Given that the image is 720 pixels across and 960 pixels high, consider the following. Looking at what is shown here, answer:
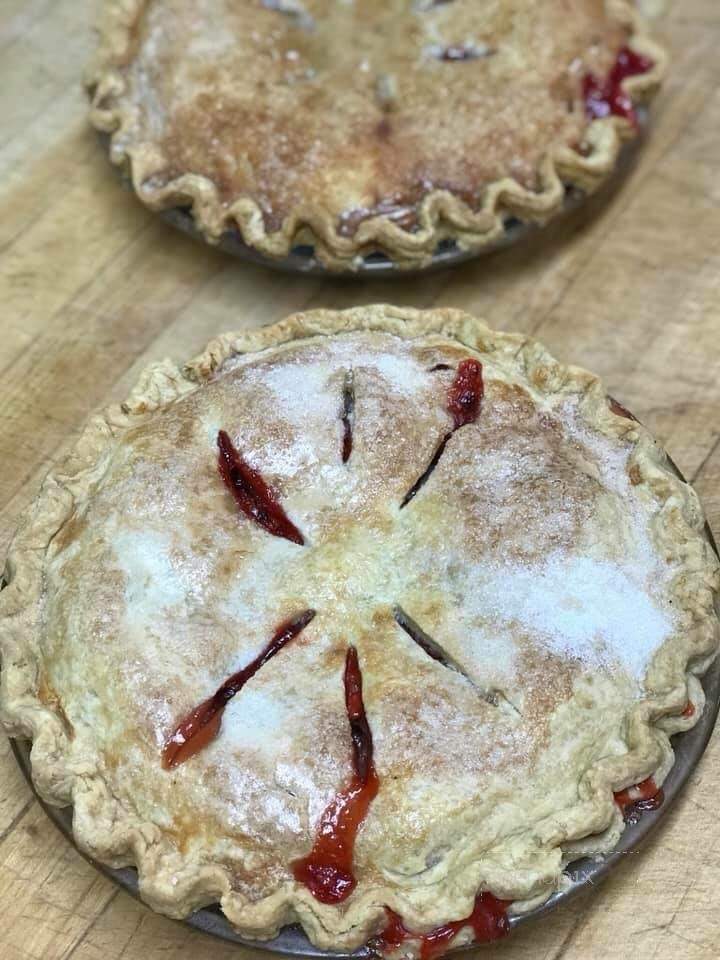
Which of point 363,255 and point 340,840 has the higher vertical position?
point 363,255

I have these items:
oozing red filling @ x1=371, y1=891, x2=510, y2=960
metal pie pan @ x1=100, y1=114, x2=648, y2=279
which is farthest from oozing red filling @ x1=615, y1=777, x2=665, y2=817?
metal pie pan @ x1=100, y1=114, x2=648, y2=279

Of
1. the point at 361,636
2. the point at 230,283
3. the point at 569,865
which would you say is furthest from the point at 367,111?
the point at 569,865

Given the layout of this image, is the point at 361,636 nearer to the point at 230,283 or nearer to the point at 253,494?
the point at 253,494

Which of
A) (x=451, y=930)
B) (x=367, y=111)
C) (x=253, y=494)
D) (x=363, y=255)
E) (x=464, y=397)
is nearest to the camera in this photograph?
(x=451, y=930)

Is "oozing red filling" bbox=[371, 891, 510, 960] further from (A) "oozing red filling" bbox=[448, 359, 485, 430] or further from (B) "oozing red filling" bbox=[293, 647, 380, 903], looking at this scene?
(A) "oozing red filling" bbox=[448, 359, 485, 430]

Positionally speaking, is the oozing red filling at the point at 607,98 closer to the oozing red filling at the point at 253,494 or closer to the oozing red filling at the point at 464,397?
the oozing red filling at the point at 464,397

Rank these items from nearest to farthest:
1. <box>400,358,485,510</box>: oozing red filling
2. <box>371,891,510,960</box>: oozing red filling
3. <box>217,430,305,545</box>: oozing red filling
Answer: <box>371,891,510,960</box>: oozing red filling < <box>217,430,305,545</box>: oozing red filling < <box>400,358,485,510</box>: oozing red filling

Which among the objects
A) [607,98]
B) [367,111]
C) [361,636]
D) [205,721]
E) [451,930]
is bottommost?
[451,930]
